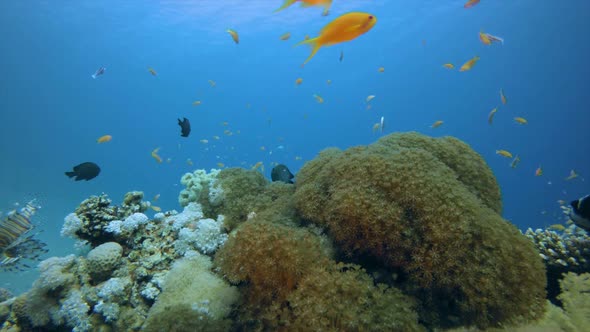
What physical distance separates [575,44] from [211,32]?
6984 centimetres

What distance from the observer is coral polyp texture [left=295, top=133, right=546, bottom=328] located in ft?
10.1

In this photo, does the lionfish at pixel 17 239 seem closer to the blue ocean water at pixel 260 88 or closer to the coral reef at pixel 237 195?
the blue ocean water at pixel 260 88

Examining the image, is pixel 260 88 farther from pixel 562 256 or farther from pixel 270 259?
pixel 270 259

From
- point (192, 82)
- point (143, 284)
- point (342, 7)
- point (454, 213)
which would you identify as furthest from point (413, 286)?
point (192, 82)

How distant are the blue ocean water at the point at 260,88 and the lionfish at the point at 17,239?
2.92 feet

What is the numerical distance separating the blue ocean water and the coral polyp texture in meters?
6.25

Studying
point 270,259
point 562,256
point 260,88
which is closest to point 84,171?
point 270,259

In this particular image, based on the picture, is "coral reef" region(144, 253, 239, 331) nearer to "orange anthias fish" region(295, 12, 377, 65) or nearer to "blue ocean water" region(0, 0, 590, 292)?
"orange anthias fish" region(295, 12, 377, 65)

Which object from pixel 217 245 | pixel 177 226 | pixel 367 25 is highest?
pixel 367 25

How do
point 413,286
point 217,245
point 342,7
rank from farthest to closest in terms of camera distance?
point 342,7, point 217,245, point 413,286

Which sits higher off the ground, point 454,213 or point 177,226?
point 177,226

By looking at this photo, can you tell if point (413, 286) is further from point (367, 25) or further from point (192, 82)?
point (192, 82)

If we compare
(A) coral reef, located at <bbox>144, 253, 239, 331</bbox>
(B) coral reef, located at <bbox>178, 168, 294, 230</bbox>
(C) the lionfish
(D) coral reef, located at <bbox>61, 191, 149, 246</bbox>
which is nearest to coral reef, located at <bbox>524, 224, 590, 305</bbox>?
(B) coral reef, located at <bbox>178, 168, 294, 230</bbox>

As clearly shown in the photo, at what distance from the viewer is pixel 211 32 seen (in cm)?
4972
